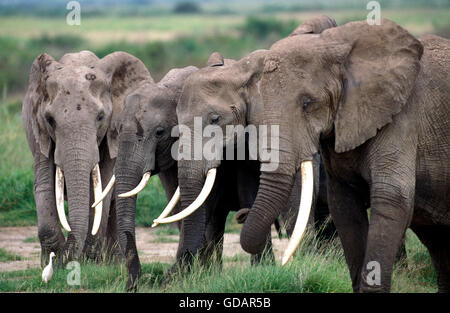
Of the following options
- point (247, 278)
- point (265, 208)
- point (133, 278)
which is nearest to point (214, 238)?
point (133, 278)

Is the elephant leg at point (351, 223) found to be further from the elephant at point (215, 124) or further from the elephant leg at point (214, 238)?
the elephant leg at point (214, 238)

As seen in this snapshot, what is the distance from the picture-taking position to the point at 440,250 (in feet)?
24.8

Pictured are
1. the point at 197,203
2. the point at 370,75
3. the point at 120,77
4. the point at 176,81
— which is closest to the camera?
the point at 370,75

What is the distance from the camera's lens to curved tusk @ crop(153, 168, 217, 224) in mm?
7055

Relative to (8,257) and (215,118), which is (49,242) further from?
(215,118)

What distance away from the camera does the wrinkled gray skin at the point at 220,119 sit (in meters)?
7.61

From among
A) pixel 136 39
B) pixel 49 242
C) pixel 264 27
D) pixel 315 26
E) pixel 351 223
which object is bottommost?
pixel 49 242

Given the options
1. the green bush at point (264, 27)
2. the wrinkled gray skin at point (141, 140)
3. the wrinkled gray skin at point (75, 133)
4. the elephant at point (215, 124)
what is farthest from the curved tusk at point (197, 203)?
Result: the green bush at point (264, 27)

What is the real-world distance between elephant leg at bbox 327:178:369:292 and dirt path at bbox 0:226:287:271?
2.46m

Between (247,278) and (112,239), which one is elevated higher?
(112,239)

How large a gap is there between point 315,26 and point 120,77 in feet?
9.16

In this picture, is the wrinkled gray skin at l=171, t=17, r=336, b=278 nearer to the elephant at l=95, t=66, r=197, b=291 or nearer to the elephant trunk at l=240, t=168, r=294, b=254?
the elephant at l=95, t=66, r=197, b=291

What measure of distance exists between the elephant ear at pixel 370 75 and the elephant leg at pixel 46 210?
3101mm
